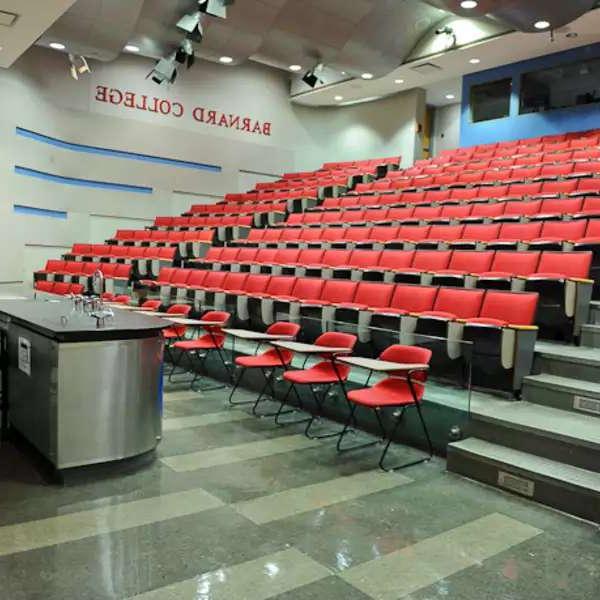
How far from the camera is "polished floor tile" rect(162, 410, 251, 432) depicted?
4.05 m

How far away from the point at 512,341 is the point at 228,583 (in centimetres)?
236

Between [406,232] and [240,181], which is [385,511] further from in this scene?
[240,181]

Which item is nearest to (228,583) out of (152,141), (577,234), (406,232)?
(577,234)

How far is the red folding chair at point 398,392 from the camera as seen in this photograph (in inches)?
133

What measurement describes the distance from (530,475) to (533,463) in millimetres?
105

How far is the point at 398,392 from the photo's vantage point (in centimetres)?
363

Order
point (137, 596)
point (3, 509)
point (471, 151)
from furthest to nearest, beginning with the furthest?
point (471, 151) → point (3, 509) → point (137, 596)

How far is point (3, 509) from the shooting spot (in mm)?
2637

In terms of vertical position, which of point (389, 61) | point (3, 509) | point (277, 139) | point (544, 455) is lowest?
Answer: point (3, 509)

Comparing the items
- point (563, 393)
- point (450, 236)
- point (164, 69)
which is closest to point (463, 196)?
point (450, 236)

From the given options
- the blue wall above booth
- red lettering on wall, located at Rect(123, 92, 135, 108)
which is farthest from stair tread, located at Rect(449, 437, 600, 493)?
red lettering on wall, located at Rect(123, 92, 135, 108)

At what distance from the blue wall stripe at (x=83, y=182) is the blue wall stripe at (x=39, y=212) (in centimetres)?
58

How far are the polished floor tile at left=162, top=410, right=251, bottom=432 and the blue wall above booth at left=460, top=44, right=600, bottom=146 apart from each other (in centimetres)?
910

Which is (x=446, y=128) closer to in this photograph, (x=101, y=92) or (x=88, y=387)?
(x=101, y=92)
